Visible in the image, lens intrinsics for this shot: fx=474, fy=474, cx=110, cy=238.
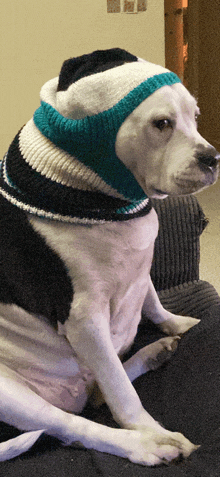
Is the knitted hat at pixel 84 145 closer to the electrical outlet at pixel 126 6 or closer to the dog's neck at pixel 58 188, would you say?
the dog's neck at pixel 58 188

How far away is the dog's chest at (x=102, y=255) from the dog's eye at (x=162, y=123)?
19cm

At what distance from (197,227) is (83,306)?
60 cm

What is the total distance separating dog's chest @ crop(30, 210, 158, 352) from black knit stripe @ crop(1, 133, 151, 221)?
0.02 meters

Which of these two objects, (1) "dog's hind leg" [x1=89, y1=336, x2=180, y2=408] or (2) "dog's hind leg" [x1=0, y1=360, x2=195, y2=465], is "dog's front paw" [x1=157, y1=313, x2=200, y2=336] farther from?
(2) "dog's hind leg" [x1=0, y1=360, x2=195, y2=465]

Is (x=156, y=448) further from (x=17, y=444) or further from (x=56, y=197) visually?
(x=56, y=197)

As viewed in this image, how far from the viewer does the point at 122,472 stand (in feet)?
→ 2.56

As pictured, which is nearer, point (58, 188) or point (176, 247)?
point (58, 188)

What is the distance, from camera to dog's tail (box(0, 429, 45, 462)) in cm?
82

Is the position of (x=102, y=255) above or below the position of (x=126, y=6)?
below

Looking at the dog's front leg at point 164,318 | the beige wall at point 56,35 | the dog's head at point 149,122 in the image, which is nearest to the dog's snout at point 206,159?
the dog's head at point 149,122

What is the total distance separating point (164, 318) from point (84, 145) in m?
0.54

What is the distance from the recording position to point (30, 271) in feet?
2.78

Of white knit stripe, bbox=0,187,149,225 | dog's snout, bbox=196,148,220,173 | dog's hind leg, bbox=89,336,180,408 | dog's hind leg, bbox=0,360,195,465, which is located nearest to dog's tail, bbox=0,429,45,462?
dog's hind leg, bbox=0,360,195,465

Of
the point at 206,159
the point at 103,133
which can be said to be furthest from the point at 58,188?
the point at 206,159
